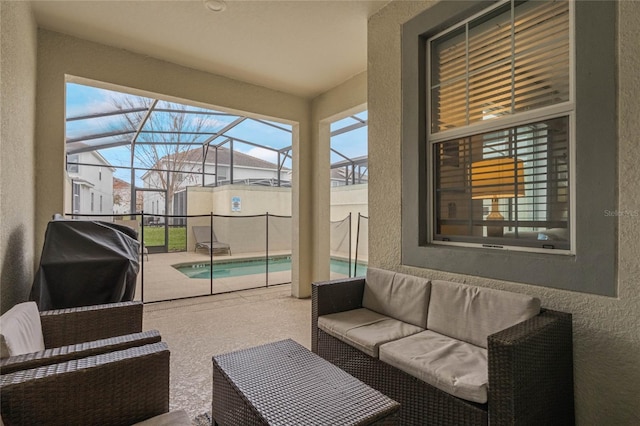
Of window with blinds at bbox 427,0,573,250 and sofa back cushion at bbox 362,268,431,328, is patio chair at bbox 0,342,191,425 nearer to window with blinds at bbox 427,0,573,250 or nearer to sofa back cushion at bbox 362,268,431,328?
sofa back cushion at bbox 362,268,431,328

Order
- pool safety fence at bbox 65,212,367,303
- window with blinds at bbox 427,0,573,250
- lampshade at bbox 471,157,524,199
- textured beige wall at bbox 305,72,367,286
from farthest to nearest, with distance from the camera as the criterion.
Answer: pool safety fence at bbox 65,212,367,303 → textured beige wall at bbox 305,72,367,286 → lampshade at bbox 471,157,524,199 → window with blinds at bbox 427,0,573,250

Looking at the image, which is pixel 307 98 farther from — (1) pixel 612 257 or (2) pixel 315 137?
(1) pixel 612 257

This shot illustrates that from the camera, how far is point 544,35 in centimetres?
197

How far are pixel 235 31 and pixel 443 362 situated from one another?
3.37 metres

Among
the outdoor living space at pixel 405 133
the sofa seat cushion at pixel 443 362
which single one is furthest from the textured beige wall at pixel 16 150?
the sofa seat cushion at pixel 443 362

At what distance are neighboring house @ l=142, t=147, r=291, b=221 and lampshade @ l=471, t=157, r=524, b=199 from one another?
10.0 metres

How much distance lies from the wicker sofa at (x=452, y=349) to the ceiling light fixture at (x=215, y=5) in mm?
2603

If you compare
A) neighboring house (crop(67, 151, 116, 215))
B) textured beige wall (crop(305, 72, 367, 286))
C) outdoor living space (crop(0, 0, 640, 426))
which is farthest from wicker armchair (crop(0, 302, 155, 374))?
neighboring house (crop(67, 151, 116, 215))

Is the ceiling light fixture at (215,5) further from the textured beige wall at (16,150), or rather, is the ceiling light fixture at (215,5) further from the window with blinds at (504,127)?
the window with blinds at (504,127)

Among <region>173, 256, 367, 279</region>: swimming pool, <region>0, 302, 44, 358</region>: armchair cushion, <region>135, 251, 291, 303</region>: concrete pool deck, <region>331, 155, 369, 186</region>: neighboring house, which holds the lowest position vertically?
<region>173, 256, 367, 279</region>: swimming pool

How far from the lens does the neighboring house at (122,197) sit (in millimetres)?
9711

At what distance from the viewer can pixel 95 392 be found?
115 centimetres

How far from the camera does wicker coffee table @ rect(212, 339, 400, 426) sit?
119cm

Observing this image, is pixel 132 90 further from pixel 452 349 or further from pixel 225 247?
pixel 225 247
